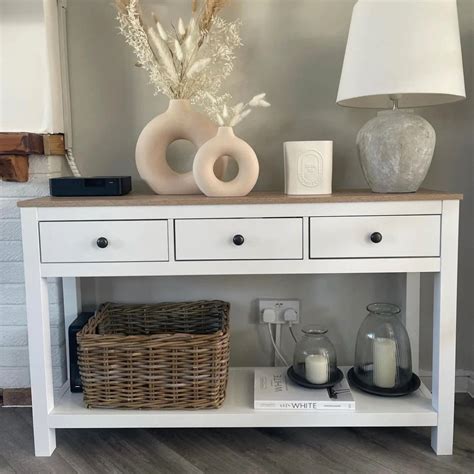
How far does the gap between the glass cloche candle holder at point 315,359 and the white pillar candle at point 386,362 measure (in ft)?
0.44

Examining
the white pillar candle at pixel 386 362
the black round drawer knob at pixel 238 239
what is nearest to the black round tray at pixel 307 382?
the white pillar candle at pixel 386 362

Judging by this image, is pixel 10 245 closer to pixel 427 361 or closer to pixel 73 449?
pixel 73 449

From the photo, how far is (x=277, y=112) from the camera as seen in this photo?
182cm

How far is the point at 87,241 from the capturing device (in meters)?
1.45

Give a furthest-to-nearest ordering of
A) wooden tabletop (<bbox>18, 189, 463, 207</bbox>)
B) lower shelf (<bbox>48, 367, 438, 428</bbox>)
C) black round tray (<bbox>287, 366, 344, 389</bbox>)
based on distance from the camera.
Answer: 1. black round tray (<bbox>287, 366, 344, 389</bbox>)
2. lower shelf (<bbox>48, 367, 438, 428</bbox>)
3. wooden tabletop (<bbox>18, 189, 463, 207</bbox>)

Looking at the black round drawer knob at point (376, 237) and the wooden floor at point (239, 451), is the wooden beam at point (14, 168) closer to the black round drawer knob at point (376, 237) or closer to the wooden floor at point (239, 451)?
the wooden floor at point (239, 451)

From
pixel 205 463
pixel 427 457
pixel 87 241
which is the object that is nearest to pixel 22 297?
pixel 87 241

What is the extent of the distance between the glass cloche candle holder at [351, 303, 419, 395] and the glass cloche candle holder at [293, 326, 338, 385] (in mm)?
101

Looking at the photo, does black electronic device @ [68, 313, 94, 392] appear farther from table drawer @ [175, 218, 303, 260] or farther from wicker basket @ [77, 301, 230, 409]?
table drawer @ [175, 218, 303, 260]

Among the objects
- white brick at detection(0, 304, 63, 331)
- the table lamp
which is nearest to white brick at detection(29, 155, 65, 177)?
white brick at detection(0, 304, 63, 331)

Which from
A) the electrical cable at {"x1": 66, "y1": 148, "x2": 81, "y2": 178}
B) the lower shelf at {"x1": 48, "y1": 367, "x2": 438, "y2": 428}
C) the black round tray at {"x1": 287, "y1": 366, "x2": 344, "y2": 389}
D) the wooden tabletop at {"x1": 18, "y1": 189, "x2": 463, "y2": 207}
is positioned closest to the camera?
the wooden tabletop at {"x1": 18, "y1": 189, "x2": 463, "y2": 207}

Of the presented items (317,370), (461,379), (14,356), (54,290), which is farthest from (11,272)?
(461,379)

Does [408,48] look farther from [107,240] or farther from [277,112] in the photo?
[107,240]

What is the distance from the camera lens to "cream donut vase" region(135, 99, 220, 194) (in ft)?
5.40
